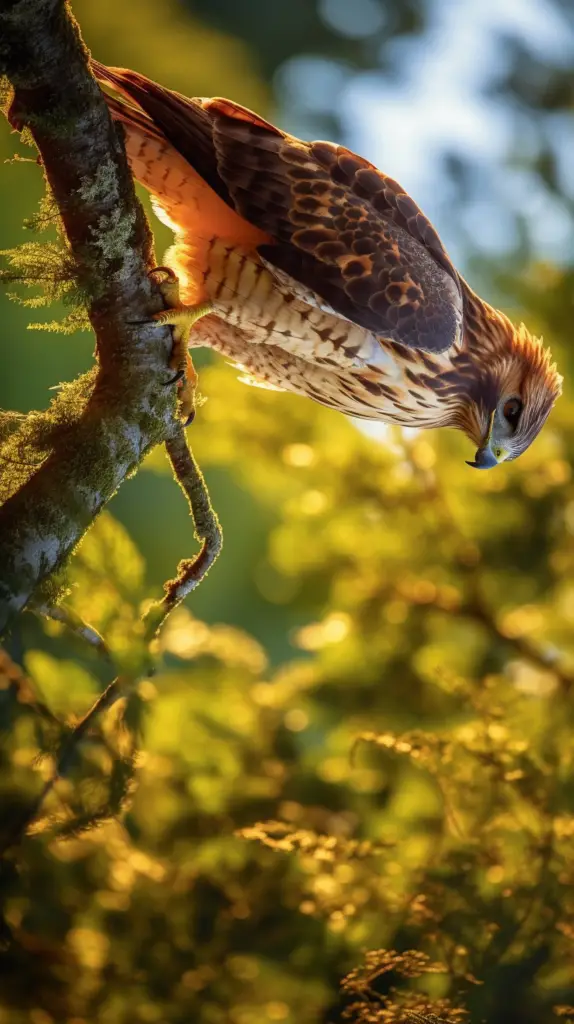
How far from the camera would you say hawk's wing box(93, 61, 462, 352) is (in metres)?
1.13

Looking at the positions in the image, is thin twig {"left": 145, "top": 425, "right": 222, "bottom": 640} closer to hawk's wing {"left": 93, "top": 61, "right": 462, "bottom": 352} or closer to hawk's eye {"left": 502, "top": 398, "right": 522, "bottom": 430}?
hawk's wing {"left": 93, "top": 61, "right": 462, "bottom": 352}

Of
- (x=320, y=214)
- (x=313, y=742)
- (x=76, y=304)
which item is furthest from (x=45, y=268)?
(x=313, y=742)

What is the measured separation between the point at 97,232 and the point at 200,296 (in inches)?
11.0

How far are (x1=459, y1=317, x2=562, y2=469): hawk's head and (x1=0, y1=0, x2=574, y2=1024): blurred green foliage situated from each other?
0.52 meters

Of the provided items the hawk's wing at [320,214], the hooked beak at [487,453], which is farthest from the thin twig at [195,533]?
the hooked beak at [487,453]

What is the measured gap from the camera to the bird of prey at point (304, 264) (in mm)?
1119

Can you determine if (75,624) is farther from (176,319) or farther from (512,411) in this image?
(512,411)

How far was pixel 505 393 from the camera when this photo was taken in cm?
Result: 140

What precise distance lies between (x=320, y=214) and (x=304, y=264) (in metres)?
0.11

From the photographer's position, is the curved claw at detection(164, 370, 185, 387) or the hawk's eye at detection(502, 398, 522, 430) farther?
the hawk's eye at detection(502, 398, 522, 430)

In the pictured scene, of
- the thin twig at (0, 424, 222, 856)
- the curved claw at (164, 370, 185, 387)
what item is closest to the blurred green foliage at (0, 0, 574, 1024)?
the thin twig at (0, 424, 222, 856)

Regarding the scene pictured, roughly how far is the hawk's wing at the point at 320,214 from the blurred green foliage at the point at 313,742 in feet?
0.63

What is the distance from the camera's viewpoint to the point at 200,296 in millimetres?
1085

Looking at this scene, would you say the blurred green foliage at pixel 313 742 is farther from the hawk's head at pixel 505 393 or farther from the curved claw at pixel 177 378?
the hawk's head at pixel 505 393
